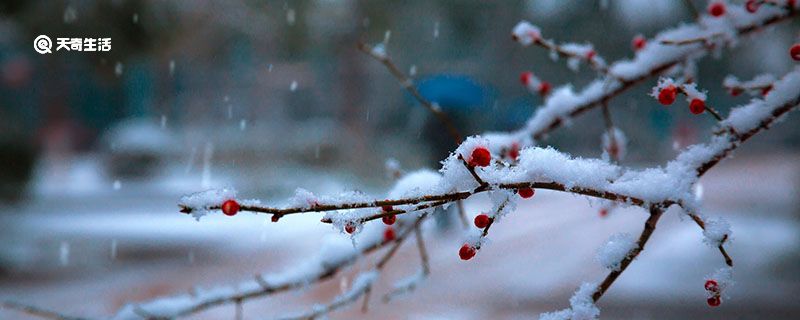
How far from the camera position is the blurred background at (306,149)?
312 inches

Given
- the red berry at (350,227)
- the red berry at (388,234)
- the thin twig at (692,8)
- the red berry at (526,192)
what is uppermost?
the thin twig at (692,8)

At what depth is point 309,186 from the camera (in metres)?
16.9

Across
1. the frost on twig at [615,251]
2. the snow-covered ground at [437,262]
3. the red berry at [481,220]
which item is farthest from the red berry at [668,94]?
the snow-covered ground at [437,262]

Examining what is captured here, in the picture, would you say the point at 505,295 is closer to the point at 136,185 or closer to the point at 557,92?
the point at 557,92

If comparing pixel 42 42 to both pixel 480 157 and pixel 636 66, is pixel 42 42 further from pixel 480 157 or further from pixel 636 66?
pixel 480 157

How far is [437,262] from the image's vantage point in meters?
9.20

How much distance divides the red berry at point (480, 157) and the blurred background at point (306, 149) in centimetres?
126

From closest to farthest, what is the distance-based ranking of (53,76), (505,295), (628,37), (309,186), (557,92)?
1. (557,92)
2. (505,295)
3. (309,186)
4. (53,76)
5. (628,37)

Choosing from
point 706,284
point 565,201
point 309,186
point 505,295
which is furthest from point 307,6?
point 706,284

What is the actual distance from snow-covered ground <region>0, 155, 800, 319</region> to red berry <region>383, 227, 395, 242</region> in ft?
8.60

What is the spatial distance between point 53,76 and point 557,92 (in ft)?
63.5

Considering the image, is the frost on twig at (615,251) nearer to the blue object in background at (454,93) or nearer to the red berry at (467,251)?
the red berry at (467,251)

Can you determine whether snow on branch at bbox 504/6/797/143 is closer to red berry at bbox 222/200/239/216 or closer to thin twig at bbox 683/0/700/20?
thin twig at bbox 683/0/700/20

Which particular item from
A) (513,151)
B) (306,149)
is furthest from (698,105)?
(306,149)
